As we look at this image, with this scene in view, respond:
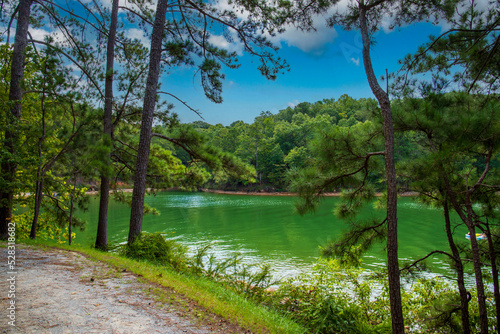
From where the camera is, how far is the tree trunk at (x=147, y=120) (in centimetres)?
598

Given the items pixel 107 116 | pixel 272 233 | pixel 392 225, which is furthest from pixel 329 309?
pixel 272 233

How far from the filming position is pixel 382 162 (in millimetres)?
4656

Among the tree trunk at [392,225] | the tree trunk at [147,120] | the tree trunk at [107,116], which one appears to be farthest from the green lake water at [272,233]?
the tree trunk at [392,225]

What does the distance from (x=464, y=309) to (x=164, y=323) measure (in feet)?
13.5

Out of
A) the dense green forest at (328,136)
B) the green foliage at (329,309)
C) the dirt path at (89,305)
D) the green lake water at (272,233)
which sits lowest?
the green lake water at (272,233)

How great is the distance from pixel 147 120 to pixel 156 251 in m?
2.73

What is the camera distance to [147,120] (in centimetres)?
614

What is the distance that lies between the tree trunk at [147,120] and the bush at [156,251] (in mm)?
499

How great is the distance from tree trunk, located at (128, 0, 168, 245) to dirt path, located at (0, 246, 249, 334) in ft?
7.22

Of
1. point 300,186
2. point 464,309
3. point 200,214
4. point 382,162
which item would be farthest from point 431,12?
point 200,214

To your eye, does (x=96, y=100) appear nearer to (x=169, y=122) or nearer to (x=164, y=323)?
(x=169, y=122)

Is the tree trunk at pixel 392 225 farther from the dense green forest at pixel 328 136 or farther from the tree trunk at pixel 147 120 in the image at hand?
the tree trunk at pixel 147 120

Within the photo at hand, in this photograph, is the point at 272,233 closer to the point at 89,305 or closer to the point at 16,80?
the point at 16,80

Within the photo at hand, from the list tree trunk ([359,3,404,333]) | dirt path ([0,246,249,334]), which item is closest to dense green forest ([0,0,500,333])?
tree trunk ([359,3,404,333])
